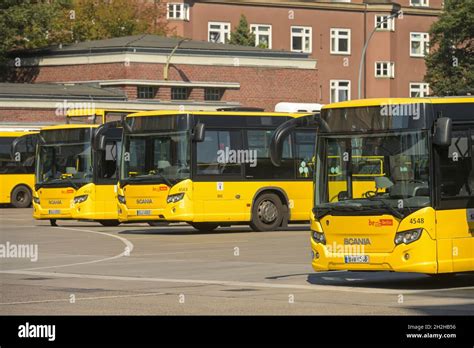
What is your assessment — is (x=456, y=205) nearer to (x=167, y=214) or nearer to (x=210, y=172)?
(x=167, y=214)

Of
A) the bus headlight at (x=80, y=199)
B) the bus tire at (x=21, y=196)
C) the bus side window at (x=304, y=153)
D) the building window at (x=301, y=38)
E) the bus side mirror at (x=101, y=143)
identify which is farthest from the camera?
the building window at (x=301, y=38)

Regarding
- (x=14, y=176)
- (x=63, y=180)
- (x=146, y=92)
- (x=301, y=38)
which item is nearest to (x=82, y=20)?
(x=301, y=38)

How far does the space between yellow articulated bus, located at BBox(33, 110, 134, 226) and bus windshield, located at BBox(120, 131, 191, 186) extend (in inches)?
135

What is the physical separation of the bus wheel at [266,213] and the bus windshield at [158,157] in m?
2.32

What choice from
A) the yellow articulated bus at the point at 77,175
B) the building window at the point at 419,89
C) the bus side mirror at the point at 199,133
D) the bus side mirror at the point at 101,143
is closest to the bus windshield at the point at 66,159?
the yellow articulated bus at the point at 77,175

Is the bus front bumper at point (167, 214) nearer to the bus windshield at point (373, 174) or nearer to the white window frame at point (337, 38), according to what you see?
the bus windshield at point (373, 174)

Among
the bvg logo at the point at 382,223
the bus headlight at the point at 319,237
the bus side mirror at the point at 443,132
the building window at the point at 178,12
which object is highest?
the building window at the point at 178,12

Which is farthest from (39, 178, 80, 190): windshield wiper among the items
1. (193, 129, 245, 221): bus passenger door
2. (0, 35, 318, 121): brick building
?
(0, 35, 318, 121): brick building

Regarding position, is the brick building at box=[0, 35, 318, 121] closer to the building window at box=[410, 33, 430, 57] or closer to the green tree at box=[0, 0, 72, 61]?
the green tree at box=[0, 0, 72, 61]

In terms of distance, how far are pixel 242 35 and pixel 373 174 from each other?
7434 centimetres

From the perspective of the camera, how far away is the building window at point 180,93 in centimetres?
7381

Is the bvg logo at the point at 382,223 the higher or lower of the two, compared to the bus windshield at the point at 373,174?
lower

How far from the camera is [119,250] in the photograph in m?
27.7
